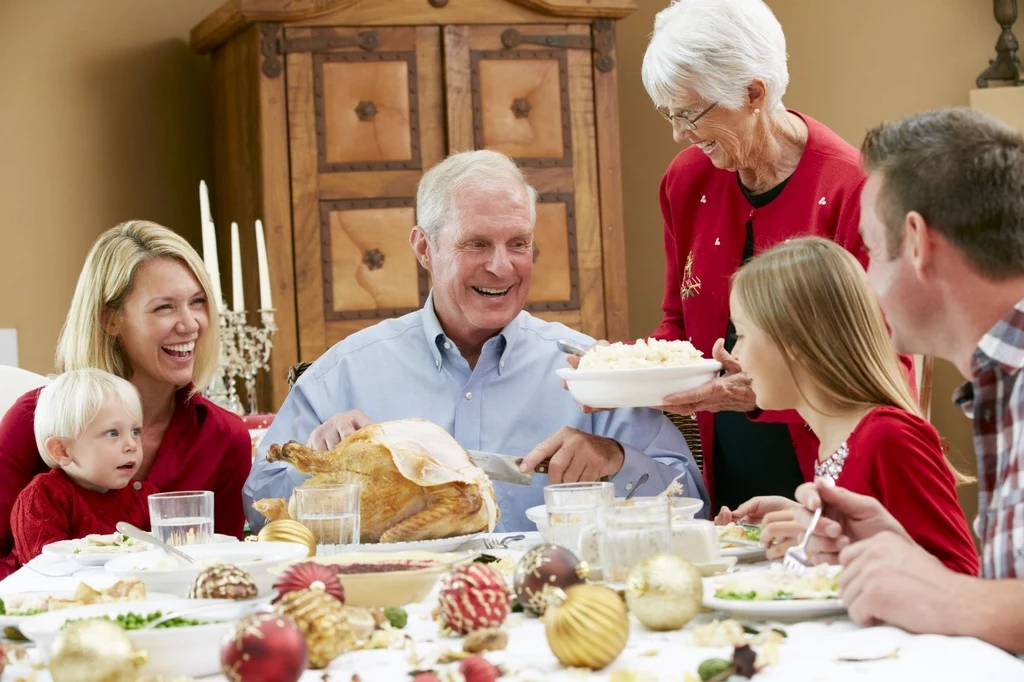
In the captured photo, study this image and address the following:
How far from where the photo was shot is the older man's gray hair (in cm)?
270

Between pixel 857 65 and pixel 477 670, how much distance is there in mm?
5441

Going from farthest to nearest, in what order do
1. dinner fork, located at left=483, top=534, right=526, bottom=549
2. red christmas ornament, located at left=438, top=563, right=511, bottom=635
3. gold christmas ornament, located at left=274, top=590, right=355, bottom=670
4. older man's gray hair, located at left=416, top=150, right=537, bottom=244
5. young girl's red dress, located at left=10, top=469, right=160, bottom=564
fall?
older man's gray hair, located at left=416, top=150, right=537, bottom=244
young girl's red dress, located at left=10, top=469, right=160, bottom=564
dinner fork, located at left=483, top=534, right=526, bottom=549
red christmas ornament, located at left=438, top=563, right=511, bottom=635
gold christmas ornament, located at left=274, top=590, right=355, bottom=670

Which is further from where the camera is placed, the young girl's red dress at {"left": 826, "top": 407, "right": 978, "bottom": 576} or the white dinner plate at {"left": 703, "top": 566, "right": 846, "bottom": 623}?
the young girl's red dress at {"left": 826, "top": 407, "right": 978, "bottom": 576}

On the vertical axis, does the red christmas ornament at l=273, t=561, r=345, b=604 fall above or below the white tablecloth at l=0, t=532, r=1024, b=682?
above

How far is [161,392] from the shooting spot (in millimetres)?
2799

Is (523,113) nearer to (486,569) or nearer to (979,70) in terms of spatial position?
(979,70)

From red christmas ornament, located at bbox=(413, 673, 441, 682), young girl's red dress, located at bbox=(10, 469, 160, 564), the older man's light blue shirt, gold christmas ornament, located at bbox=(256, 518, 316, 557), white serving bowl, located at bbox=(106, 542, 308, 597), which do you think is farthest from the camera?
the older man's light blue shirt

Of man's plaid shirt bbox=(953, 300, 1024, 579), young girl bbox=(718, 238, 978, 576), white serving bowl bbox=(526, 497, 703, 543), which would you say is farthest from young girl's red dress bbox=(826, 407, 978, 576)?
man's plaid shirt bbox=(953, 300, 1024, 579)

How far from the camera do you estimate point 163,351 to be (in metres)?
2.75

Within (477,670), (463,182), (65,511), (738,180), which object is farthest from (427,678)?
(738,180)

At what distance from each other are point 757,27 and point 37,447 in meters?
1.69

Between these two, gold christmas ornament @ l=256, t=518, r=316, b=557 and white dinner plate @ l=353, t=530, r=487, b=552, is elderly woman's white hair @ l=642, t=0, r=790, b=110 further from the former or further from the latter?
gold christmas ornament @ l=256, t=518, r=316, b=557

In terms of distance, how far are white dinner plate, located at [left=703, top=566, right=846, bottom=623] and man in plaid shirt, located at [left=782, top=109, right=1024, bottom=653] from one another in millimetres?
32

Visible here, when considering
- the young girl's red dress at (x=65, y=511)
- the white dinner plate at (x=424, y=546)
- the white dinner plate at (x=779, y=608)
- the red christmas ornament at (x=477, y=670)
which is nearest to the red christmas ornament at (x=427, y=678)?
the red christmas ornament at (x=477, y=670)
